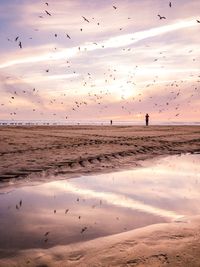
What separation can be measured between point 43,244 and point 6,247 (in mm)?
663

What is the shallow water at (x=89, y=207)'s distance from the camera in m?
7.61

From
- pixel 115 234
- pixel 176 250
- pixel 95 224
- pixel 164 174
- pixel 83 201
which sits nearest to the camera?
pixel 176 250

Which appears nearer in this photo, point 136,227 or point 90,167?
point 136,227

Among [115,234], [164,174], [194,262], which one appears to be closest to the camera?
[194,262]

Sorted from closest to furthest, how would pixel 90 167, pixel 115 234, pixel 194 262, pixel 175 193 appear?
1. pixel 194 262
2. pixel 115 234
3. pixel 175 193
4. pixel 90 167

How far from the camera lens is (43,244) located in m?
6.97

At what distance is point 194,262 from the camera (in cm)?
596

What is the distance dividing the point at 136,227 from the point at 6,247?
2777 millimetres

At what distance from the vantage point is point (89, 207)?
9852 mm

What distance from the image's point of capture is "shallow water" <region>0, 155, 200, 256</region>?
7613 mm

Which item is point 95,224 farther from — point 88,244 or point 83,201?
point 83,201

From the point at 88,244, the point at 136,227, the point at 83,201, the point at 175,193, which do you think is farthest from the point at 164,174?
the point at 88,244

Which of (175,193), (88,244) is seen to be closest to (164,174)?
(175,193)

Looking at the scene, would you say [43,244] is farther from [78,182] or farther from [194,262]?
[78,182]
